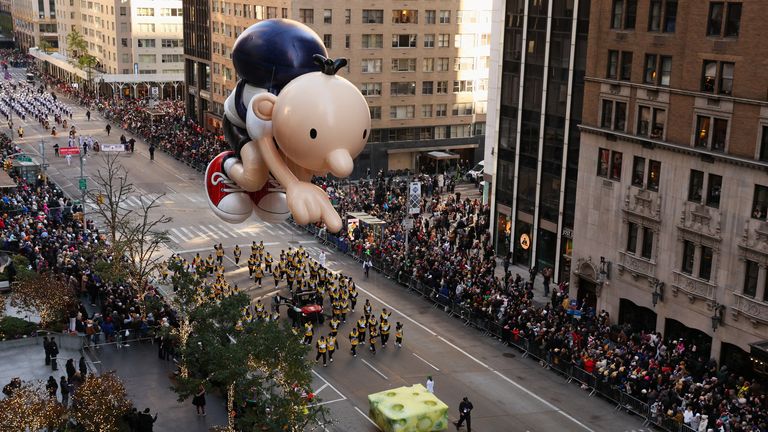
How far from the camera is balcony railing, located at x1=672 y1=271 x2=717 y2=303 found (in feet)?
151

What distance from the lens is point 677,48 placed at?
1896 inches

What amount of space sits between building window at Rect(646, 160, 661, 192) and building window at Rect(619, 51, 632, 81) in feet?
17.2

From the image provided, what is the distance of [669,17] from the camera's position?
4891 cm

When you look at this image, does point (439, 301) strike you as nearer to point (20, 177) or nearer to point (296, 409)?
point (296, 409)

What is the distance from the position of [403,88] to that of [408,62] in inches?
108

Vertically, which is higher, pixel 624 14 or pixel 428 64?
pixel 624 14

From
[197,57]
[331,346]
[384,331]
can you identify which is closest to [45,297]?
[331,346]

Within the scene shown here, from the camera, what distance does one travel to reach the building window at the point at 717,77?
45312 mm

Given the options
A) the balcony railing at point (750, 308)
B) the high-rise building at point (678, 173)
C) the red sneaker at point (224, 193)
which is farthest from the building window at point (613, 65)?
the red sneaker at point (224, 193)

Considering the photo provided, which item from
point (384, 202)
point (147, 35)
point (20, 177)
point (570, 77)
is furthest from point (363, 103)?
point (147, 35)

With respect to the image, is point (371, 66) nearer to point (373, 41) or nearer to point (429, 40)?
point (373, 41)

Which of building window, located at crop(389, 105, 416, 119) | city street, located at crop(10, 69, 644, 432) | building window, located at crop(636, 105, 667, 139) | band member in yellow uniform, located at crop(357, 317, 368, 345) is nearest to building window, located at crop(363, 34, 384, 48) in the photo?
building window, located at crop(389, 105, 416, 119)

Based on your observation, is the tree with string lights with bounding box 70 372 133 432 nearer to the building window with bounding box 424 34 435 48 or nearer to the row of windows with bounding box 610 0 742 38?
the row of windows with bounding box 610 0 742 38

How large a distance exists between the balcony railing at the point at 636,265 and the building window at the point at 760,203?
6964 mm
